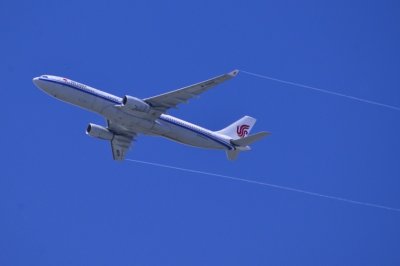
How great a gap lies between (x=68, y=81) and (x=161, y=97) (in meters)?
5.66

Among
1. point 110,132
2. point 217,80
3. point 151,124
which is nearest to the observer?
point 217,80

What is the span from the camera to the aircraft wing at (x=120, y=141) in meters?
62.1

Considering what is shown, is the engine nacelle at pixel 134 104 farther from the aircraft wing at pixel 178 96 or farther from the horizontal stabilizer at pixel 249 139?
the horizontal stabilizer at pixel 249 139

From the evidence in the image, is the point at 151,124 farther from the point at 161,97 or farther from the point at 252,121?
the point at 252,121

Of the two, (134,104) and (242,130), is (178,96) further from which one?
(242,130)

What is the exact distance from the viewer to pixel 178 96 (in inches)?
2199

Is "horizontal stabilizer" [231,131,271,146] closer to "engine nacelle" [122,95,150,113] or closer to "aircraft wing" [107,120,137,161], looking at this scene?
"engine nacelle" [122,95,150,113]

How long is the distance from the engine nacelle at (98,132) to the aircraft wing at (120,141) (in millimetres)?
364

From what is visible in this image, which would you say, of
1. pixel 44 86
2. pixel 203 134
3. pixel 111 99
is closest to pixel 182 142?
pixel 203 134

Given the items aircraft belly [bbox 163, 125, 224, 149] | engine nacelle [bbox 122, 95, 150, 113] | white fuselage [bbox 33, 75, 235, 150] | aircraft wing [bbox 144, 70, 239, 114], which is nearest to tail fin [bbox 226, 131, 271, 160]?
white fuselage [bbox 33, 75, 235, 150]

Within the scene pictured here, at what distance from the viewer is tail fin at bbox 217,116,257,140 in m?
62.6

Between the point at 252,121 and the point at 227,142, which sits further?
the point at 252,121

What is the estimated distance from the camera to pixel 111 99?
5603 cm

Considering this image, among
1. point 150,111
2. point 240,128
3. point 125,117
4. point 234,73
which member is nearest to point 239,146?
point 240,128
